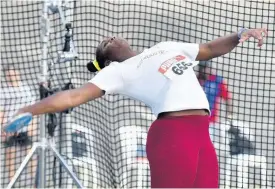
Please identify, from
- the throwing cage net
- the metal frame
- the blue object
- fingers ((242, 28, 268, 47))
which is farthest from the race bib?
the throwing cage net

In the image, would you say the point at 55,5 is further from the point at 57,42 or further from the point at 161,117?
the point at 161,117

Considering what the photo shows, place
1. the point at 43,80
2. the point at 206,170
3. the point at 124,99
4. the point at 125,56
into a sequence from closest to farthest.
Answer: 1. the point at 206,170
2. the point at 125,56
3. the point at 43,80
4. the point at 124,99

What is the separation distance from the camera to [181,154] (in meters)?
3.14

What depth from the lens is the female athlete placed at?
10.3 ft

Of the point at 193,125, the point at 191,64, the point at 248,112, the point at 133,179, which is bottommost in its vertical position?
the point at 133,179

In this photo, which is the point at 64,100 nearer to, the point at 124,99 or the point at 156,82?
the point at 156,82

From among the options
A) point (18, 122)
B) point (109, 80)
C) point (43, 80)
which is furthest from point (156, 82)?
point (43, 80)

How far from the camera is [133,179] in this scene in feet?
17.4

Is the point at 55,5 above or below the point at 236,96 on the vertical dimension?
above

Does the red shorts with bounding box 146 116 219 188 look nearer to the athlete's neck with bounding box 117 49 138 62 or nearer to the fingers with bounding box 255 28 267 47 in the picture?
the athlete's neck with bounding box 117 49 138 62

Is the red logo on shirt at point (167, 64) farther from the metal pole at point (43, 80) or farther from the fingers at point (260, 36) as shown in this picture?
the metal pole at point (43, 80)

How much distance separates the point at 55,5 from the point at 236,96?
5.81 feet

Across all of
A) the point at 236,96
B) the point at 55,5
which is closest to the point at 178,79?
the point at 55,5

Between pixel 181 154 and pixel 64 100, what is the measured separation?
533 millimetres
